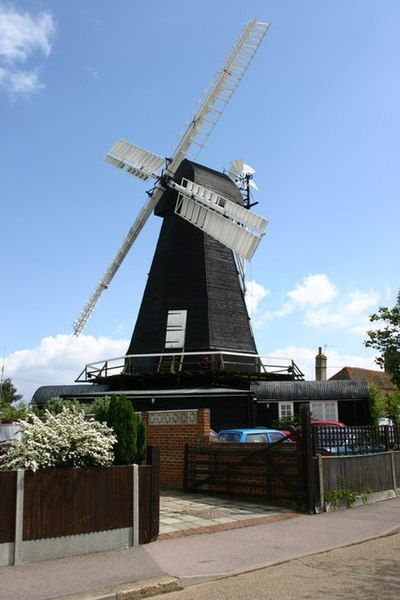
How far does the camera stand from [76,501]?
7773 millimetres

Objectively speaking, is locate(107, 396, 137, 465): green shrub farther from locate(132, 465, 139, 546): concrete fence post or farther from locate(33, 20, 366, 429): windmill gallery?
locate(33, 20, 366, 429): windmill gallery

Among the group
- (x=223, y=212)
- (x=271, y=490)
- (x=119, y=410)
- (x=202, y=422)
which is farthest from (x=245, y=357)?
(x=119, y=410)

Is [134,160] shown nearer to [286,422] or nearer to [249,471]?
[286,422]

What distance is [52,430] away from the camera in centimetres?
813

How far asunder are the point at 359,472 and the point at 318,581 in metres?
6.77

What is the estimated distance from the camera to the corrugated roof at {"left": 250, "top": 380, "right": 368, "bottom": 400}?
2477cm

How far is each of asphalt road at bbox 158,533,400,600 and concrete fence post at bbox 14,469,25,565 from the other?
7.21 feet

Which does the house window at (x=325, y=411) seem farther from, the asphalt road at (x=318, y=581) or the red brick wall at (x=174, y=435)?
the asphalt road at (x=318, y=581)

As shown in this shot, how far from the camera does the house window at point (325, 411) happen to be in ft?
83.5

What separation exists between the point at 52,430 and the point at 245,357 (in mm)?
16172

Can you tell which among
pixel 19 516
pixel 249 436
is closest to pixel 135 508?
pixel 19 516

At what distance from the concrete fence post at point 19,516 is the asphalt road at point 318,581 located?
7.21 ft

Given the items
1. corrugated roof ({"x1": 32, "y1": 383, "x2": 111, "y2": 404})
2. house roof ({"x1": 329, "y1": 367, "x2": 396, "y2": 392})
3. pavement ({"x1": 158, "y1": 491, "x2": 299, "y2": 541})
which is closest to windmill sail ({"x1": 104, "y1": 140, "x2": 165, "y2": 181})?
corrugated roof ({"x1": 32, "y1": 383, "x2": 111, "y2": 404})

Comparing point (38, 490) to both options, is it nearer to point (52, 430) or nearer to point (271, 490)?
point (52, 430)
